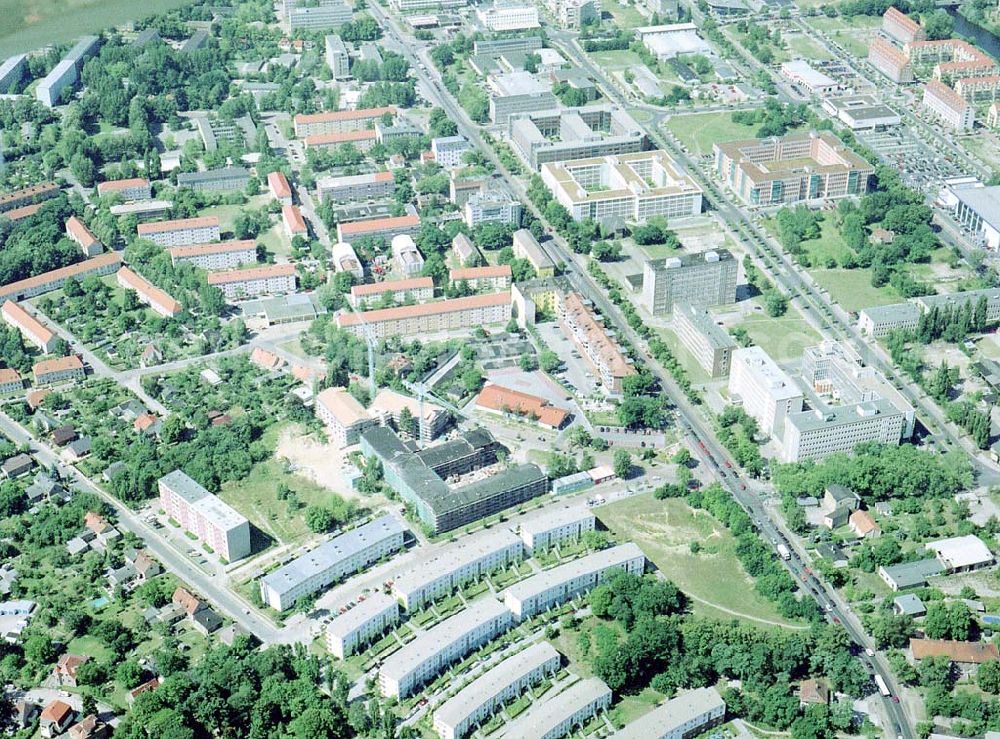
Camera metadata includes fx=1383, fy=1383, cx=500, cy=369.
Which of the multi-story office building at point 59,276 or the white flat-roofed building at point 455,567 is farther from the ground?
the multi-story office building at point 59,276

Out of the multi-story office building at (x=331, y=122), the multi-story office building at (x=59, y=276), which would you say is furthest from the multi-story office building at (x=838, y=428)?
the multi-story office building at (x=331, y=122)

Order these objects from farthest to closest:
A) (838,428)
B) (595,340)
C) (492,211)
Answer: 1. (492,211)
2. (595,340)
3. (838,428)

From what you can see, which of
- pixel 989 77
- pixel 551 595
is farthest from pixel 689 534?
pixel 989 77

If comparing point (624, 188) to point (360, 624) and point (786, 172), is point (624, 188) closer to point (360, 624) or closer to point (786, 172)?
point (786, 172)

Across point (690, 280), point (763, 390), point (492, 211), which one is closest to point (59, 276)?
point (492, 211)

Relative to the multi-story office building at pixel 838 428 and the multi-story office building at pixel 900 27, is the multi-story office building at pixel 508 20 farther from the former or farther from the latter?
the multi-story office building at pixel 838 428
